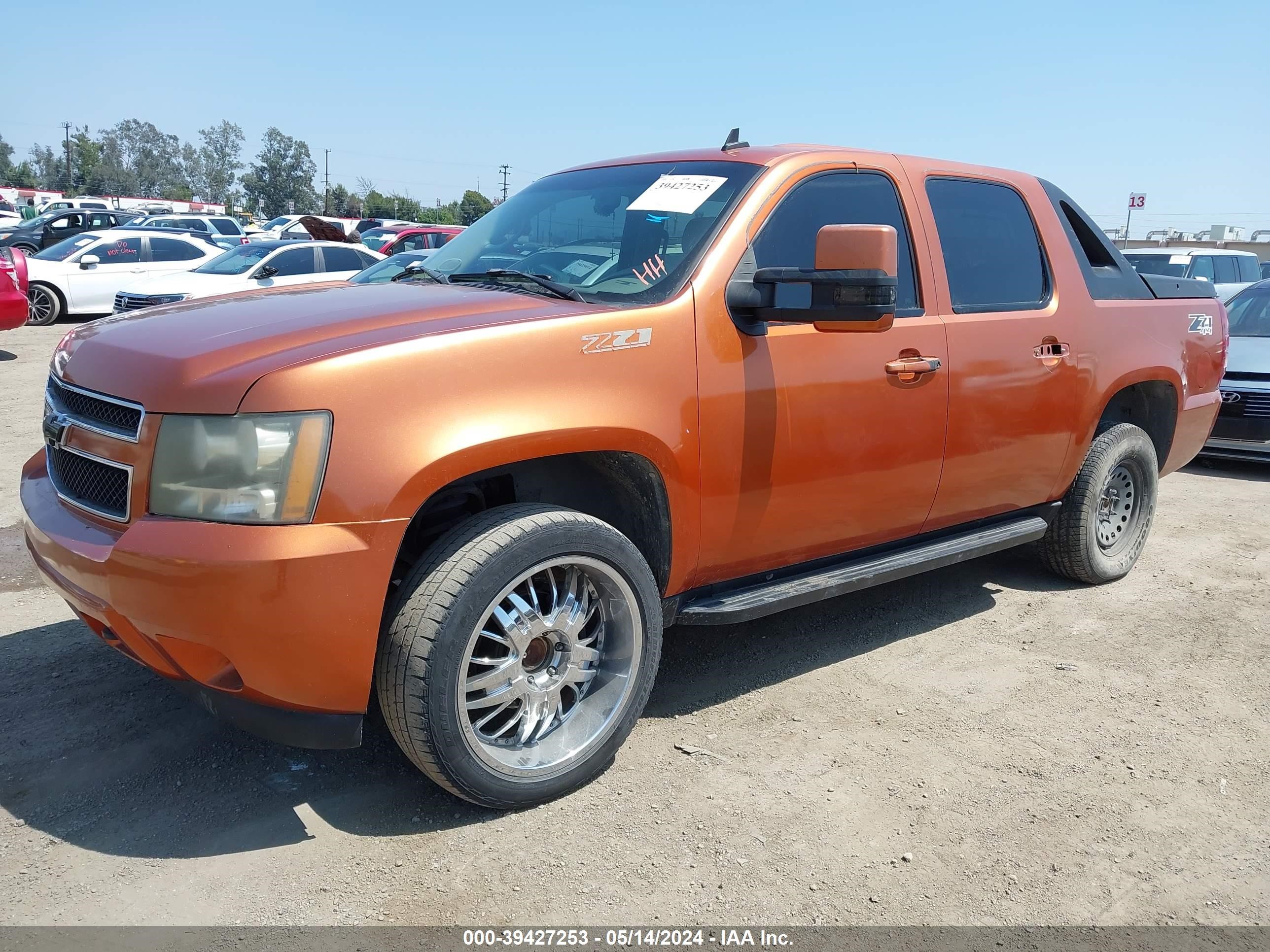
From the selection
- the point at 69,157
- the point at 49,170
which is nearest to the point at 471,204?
the point at 69,157

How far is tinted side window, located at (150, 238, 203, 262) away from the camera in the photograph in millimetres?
16281

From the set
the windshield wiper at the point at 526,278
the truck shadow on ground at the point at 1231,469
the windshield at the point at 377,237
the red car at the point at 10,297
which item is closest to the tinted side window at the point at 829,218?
the windshield wiper at the point at 526,278

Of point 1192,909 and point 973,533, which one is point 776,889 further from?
point 973,533

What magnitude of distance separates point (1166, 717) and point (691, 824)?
1.93 m

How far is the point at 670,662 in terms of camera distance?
4012 millimetres

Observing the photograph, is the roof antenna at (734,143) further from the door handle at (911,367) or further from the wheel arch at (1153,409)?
the wheel arch at (1153,409)

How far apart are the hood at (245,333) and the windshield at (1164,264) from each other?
14294mm

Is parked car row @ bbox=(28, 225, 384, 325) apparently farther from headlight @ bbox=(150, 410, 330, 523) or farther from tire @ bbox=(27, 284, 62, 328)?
headlight @ bbox=(150, 410, 330, 523)

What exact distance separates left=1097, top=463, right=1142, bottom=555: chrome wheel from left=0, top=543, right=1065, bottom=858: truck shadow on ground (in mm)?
1655

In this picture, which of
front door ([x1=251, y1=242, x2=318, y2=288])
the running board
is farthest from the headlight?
front door ([x1=251, y1=242, x2=318, y2=288])

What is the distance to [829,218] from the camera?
3.61 m

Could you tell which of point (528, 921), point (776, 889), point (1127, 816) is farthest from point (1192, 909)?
point (528, 921)

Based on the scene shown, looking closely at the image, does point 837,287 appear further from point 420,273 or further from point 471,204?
A: point 471,204

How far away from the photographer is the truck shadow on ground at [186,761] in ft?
9.13
